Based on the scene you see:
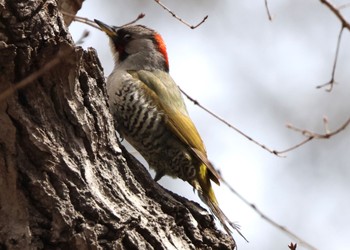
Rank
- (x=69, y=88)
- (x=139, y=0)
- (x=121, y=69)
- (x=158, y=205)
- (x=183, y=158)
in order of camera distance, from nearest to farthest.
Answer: (x=69, y=88) < (x=158, y=205) < (x=183, y=158) < (x=121, y=69) < (x=139, y=0)

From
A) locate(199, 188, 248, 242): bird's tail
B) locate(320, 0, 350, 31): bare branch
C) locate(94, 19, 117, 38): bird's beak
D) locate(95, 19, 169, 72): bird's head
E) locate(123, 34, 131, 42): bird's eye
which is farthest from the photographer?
locate(123, 34, 131, 42): bird's eye

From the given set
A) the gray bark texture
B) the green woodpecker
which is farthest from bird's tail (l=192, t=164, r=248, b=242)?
the gray bark texture

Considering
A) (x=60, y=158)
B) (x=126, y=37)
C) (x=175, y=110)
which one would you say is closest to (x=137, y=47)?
(x=126, y=37)

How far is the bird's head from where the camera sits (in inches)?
223

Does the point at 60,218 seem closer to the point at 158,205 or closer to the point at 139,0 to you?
the point at 158,205

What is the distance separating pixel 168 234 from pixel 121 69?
6.96 ft

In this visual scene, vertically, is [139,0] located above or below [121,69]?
above

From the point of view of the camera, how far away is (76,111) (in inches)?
134

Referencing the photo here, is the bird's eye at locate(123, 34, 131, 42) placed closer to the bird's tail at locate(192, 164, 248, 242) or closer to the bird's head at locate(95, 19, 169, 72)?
the bird's head at locate(95, 19, 169, 72)

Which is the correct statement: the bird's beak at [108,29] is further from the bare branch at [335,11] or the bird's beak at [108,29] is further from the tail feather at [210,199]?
the bare branch at [335,11]

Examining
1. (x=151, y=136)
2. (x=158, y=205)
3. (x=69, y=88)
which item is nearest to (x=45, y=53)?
(x=69, y=88)

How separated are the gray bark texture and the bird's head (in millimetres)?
2063

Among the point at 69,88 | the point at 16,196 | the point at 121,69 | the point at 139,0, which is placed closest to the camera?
the point at 16,196

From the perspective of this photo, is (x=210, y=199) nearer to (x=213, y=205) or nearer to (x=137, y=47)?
(x=213, y=205)
